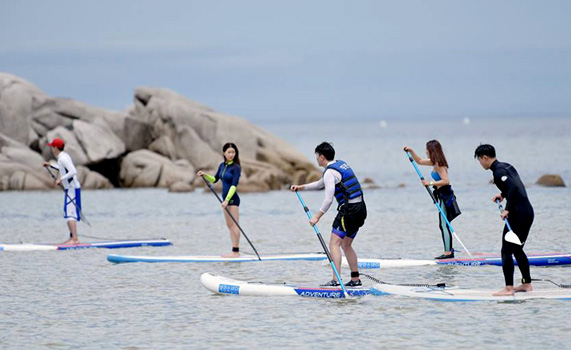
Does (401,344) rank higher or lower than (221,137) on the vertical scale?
lower

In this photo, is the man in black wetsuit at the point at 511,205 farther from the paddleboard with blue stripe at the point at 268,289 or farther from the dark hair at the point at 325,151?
the paddleboard with blue stripe at the point at 268,289

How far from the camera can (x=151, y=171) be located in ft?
171

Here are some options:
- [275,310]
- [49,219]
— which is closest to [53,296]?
[275,310]

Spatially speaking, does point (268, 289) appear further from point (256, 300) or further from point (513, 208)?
point (513, 208)

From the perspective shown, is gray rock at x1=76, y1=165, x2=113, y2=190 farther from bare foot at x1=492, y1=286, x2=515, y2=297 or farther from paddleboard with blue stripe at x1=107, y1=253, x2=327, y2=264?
bare foot at x1=492, y1=286, x2=515, y2=297

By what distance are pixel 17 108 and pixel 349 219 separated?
154 ft

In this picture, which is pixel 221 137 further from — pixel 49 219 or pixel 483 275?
pixel 483 275

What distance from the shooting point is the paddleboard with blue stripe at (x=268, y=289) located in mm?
14852

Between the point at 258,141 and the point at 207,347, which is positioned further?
the point at 258,141

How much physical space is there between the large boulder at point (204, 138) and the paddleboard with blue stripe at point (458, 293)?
36.6m

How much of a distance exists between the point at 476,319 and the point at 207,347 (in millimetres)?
3559

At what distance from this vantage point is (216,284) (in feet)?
51.8

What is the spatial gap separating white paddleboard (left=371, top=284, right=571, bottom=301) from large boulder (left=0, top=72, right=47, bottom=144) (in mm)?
44428

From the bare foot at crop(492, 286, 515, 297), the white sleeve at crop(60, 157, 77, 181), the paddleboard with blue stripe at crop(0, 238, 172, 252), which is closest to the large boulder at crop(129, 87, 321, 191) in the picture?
the paddleboard with blue stripe at crop(0, 238, 172, 252)
